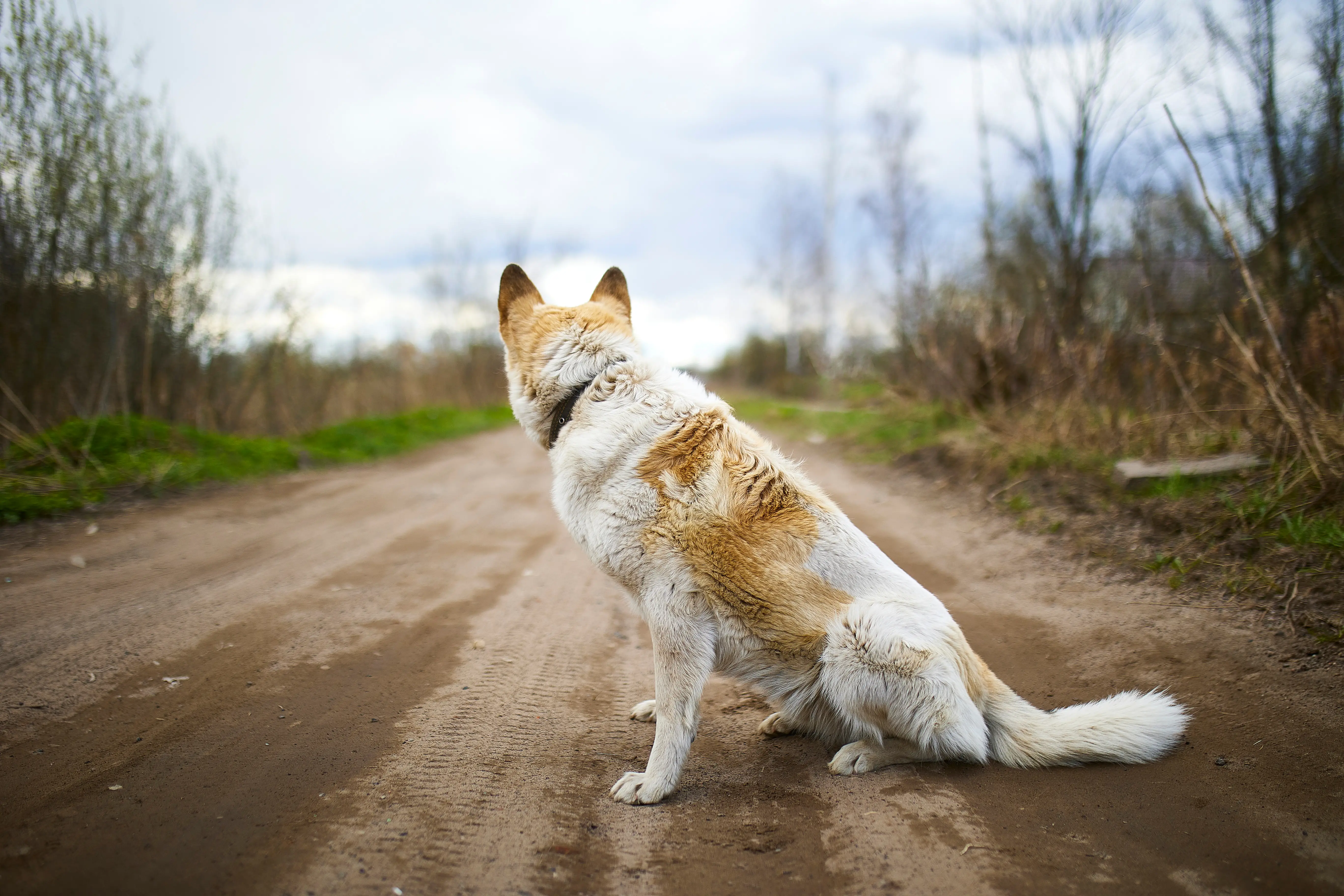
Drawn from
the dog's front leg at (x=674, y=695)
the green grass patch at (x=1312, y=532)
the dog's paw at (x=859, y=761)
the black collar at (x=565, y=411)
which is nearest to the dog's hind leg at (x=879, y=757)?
the dog's paw at (x=859, y=761)

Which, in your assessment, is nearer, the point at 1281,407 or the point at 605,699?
the point at 605,699

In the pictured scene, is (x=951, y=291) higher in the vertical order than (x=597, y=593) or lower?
higher

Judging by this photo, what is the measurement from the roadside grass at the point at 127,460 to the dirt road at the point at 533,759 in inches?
79.0

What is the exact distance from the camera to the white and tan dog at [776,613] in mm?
2736

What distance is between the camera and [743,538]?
2.82 metres

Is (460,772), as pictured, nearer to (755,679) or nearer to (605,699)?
(605,699)

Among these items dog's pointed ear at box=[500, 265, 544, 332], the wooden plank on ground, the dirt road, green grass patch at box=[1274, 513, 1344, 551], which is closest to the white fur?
the dirt road

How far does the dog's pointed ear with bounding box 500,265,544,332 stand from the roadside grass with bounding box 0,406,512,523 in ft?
21.1

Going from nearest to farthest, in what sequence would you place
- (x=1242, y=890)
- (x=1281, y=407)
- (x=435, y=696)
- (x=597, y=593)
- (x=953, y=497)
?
(x=1242, y=890), (x=435, y=696), (x=1281, y=407), (x=597, y=593), (x=953, y=497)

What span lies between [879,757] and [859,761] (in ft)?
0.28

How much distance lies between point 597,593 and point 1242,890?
160 inches

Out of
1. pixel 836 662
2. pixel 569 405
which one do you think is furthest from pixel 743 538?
pixel 569 405

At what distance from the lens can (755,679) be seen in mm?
2902

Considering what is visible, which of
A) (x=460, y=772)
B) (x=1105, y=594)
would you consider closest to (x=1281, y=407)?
(x=1105, y=594)
